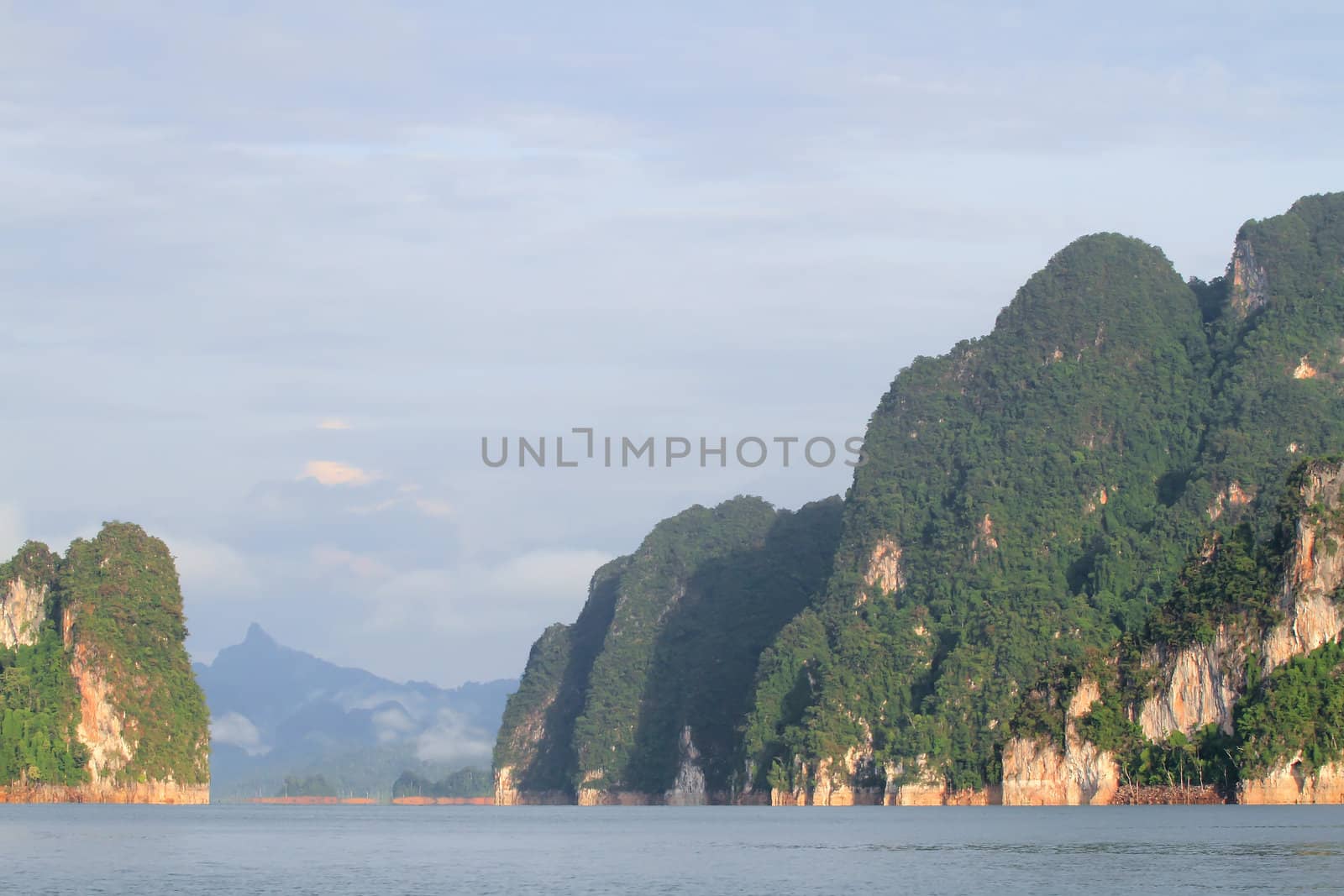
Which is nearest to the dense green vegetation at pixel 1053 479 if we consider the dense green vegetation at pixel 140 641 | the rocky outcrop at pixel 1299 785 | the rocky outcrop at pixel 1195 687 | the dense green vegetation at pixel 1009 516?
the dense green vegetation at pixel 1009 516

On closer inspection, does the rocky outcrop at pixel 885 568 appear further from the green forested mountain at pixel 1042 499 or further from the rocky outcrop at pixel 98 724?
the rocky outcrop at pixel 98 724

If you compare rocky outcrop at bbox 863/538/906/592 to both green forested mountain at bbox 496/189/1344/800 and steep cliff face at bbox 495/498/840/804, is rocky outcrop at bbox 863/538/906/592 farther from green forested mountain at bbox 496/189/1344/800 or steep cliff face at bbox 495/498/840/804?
steep cliff face at bbox 495/498/840/804

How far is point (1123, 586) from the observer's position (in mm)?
137625

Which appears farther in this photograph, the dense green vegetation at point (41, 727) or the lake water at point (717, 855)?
the dense green vegetation at point (41, 727)

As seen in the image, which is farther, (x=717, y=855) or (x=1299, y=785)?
(x=1299, y=785)

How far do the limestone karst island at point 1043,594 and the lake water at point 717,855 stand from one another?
34.4ft

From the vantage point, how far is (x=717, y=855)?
Answer: 67.6m

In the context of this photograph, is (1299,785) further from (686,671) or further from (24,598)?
(686,671)

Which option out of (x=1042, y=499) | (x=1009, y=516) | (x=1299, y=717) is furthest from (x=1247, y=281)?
(x=1299, y=717)

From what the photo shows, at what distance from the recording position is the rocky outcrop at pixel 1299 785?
3839 inches

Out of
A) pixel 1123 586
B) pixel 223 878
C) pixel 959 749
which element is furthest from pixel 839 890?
pixel 1123 586

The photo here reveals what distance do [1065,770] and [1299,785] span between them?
16.4 m

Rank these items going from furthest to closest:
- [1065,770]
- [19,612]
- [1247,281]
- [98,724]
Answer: [1247,281] < [19,612] < [98,724] < [1065,770]

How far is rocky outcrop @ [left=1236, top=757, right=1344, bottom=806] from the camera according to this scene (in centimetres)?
9750
